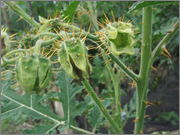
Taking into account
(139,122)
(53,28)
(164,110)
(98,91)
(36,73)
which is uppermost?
(53,28)

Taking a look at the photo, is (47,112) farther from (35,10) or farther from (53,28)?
(35,10)

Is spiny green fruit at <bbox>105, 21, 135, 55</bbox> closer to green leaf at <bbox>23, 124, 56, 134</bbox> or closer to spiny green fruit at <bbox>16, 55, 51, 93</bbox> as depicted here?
spiny green fruit at <bbox>16, 55, 51, 93</bbox>

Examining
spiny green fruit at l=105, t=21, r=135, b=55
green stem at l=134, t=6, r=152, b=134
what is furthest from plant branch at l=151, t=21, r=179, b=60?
spiny green fruit at l=105, t=21, r=135, b=55

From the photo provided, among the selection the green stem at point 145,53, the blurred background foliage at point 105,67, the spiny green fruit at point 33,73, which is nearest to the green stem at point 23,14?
the blurred background foliage at point 105,67

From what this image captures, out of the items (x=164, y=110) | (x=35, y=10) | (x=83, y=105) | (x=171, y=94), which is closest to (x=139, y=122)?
(x=83, y=105)

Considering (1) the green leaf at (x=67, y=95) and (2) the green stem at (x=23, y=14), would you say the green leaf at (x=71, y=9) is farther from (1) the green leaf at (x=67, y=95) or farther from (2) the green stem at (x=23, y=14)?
(1) the green leaf at (x=67, y=95)

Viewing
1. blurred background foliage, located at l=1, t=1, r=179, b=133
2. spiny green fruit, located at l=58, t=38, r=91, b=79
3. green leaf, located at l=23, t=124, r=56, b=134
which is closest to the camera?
spiny green fruit, located at l=58, t=38, r=91, b=79

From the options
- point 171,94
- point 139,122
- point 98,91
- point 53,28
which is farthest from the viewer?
point 171,94
